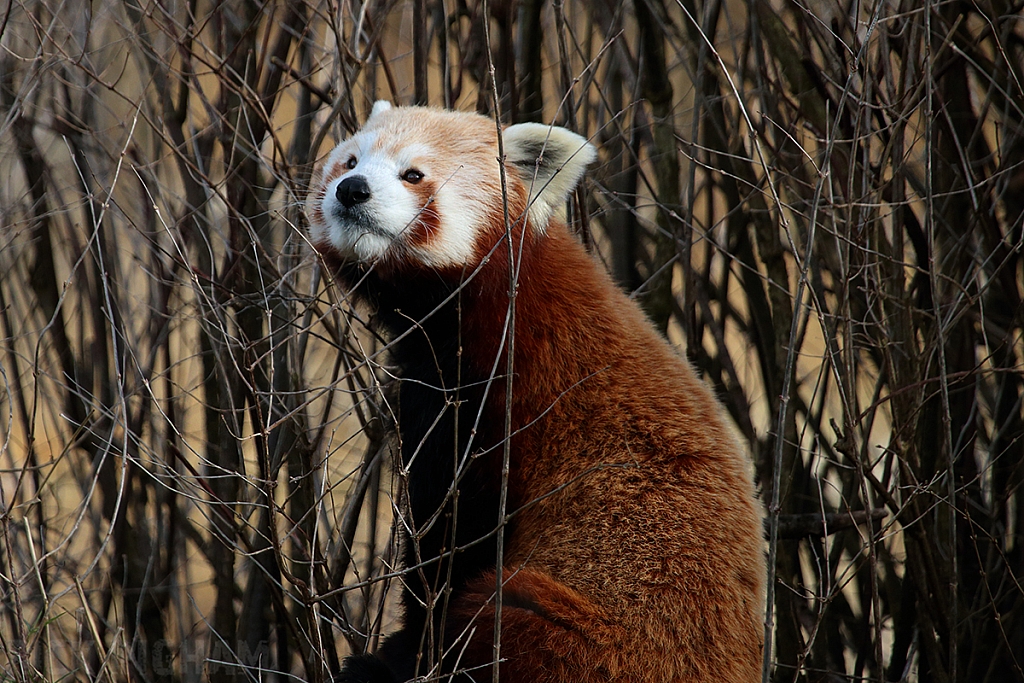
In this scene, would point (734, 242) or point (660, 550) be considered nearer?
point (660, 550)

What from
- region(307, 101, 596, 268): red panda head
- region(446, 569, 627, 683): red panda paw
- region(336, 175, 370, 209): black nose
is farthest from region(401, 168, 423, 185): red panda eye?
region(446, 569, 627, 683): red panda paw

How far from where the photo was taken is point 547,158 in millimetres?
3088

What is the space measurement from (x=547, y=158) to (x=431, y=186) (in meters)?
0.42

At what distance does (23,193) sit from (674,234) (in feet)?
10.1

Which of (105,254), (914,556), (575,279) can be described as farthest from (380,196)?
(914,556)

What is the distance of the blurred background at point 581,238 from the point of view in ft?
11.5

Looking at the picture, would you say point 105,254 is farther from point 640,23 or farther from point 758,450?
point 758,450

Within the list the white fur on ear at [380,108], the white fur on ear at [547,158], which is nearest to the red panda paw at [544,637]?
the white fur on ear at [547,158]

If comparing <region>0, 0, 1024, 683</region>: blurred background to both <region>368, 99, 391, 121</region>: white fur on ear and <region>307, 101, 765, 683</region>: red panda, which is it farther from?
<region>307, 101, 765, 683</region>: red panda

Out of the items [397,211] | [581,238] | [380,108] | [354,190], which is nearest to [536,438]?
[397,211]

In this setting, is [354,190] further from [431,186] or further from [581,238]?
[581,238]

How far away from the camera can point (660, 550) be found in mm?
2596

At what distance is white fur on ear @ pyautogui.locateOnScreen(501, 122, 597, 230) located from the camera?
2.99 m

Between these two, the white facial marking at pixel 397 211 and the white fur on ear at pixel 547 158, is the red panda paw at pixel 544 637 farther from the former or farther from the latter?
the white fur on ear at pixel 547 158
